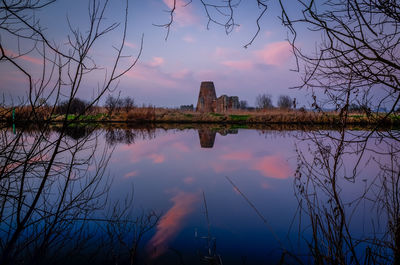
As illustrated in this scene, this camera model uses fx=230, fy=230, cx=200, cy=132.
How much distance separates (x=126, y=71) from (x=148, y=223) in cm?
187

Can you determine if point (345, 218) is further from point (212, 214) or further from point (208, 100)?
point (208, 100)

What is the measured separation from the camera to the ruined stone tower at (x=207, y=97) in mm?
25688

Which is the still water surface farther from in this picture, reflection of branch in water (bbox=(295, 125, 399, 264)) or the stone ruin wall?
the stone ruin wall

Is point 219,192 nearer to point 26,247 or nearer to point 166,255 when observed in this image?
point 166,255

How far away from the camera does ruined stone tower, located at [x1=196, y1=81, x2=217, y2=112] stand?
25.7 m

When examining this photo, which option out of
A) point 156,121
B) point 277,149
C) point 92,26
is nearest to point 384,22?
point 92,26

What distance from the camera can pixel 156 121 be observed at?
845 inches

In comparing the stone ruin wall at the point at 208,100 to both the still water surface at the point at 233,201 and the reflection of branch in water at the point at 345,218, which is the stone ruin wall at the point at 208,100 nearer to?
the still water surface at the point at 233,201

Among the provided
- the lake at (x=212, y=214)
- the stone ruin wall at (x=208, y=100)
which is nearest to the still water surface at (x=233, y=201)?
the lake at (x=212, y=214)

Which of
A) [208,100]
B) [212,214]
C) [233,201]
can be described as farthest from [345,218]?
[208,100]

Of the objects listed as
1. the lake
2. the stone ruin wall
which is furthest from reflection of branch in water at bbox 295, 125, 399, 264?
the stone ruin wall

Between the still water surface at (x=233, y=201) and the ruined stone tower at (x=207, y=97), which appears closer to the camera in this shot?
the still water surface at (x=233, y=201)

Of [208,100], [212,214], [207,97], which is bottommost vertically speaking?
[212,214]

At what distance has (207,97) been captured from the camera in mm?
25781
